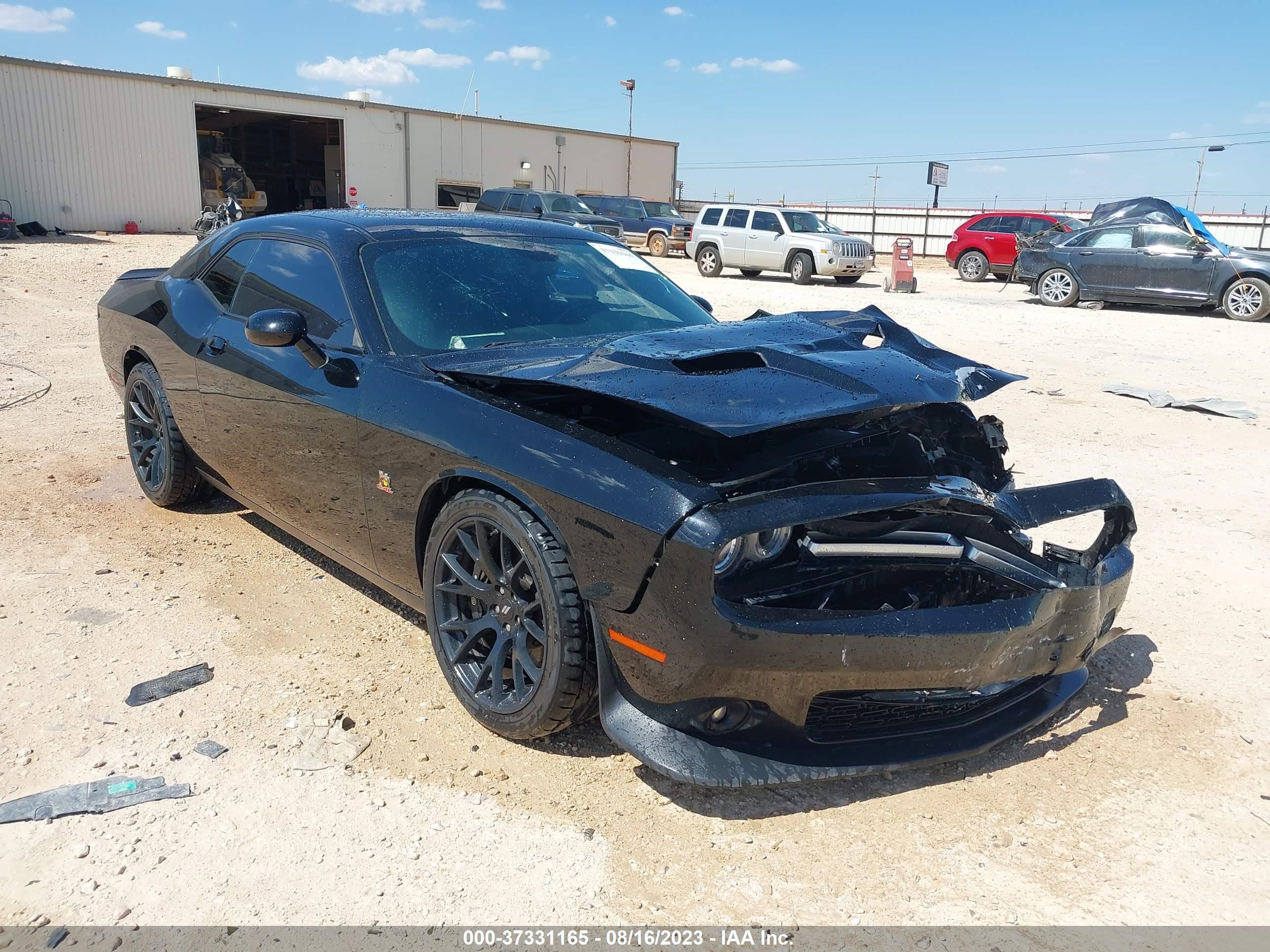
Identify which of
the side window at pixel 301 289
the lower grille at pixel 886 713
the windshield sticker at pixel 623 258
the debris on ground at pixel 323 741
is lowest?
the debris on ground at pixel 323 741

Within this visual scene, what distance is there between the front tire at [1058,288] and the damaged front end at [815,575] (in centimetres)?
1522

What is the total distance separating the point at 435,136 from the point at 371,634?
3414 cm

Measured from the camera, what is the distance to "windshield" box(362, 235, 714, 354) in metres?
3.50

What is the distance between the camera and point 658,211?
2819 cm

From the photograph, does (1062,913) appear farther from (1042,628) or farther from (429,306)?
(429,306)

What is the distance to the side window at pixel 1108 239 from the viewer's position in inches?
630

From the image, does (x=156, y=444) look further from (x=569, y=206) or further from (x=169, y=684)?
(x=569, y=206)

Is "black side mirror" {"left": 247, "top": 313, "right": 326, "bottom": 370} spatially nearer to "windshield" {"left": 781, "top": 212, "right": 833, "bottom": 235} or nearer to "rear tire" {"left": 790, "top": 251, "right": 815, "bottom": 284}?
"rear tire" {"left": 790, "top": 251, "right": 815, "bottom": 284}

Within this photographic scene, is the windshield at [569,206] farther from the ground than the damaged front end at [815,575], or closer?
farther from the ground

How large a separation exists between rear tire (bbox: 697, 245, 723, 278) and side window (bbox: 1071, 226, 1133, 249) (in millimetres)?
7913

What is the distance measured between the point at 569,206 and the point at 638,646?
24048 mm

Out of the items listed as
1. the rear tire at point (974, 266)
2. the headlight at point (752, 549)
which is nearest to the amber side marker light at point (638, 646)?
the headlight at point (752, 549)

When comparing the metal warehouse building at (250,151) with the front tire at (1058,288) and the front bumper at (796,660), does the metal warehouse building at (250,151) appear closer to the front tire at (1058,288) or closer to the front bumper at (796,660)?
the front tire at (1058,288)

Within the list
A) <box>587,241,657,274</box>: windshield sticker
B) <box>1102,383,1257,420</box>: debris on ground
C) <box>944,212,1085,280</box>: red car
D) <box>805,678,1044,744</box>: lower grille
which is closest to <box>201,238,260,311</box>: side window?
<box>587,241,657,274</box>: windshield sticker
